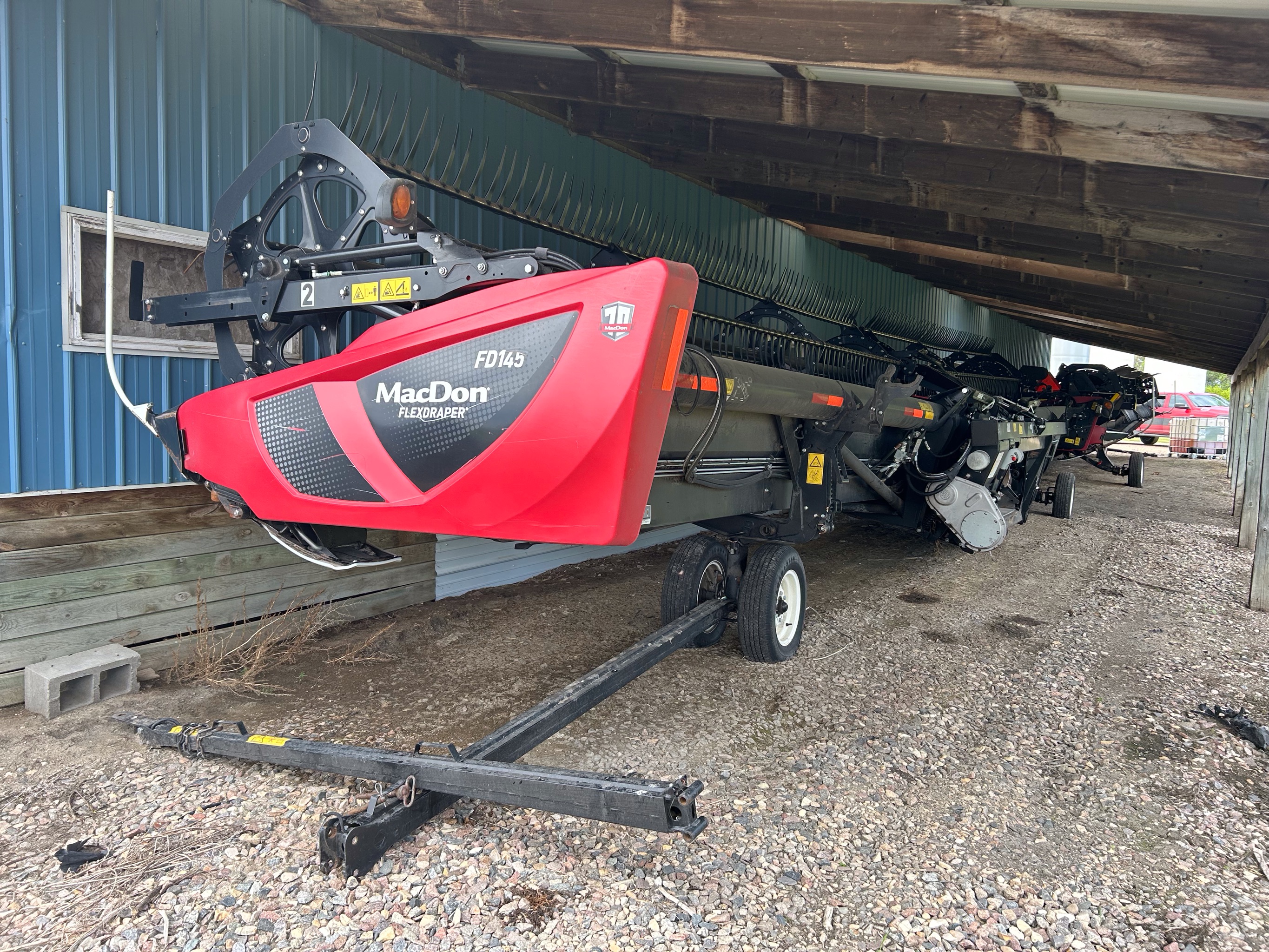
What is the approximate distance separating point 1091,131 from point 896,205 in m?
2.18

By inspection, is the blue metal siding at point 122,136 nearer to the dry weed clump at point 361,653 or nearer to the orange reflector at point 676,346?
the dry weed clump at point 361,653

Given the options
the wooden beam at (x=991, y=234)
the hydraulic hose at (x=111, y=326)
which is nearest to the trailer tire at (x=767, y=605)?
the hydraulic hose at (x=111, y=326)

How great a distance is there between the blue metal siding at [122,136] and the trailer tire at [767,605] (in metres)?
2.76

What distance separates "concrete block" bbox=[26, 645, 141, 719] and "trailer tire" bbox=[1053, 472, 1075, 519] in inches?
349

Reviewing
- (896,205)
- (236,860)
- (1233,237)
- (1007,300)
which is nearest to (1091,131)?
(1233,237)

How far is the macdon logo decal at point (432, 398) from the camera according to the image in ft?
7.71

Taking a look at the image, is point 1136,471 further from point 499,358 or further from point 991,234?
point 499,358

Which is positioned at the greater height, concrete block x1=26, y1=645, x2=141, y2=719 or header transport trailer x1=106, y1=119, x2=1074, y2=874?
Answer: header transport trailer x1=106, y1=119, x2=1074, y2=874

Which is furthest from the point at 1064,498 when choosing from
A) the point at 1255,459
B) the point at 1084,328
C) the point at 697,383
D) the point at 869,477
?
the point at 697,383

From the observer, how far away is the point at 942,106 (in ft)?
13.8

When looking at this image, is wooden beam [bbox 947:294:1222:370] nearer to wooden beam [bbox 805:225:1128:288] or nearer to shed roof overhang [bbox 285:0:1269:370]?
wooden beam [bbox 805:225:1128:288]

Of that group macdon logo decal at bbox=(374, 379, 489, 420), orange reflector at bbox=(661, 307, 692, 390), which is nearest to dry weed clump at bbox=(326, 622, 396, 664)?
macdon logo decal at bbox=(374, 379, 489, 420)

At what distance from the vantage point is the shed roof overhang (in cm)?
296

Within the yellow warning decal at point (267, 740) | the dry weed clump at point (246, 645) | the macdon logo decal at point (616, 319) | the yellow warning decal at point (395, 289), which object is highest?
the yellow warning decal at point (395, 289)
